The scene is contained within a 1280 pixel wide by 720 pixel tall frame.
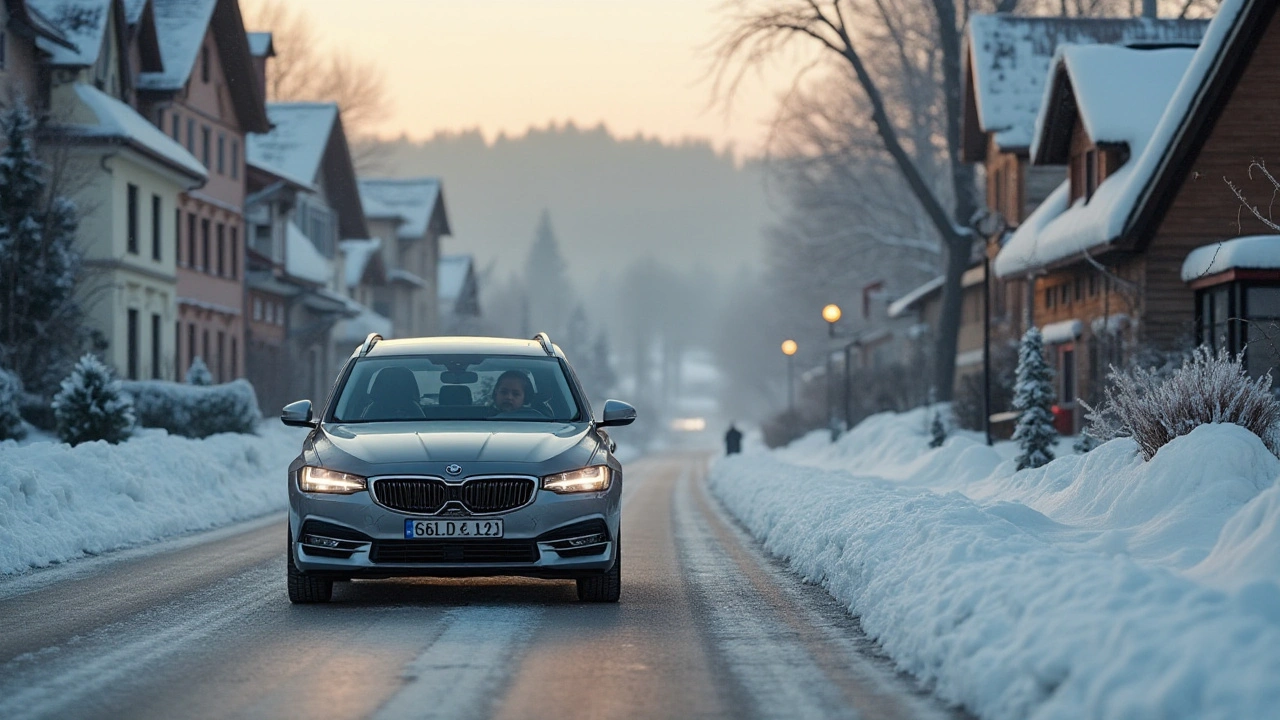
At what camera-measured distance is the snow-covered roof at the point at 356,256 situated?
71.4 metres

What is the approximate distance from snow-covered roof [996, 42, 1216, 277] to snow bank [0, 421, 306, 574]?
1440 centimetres

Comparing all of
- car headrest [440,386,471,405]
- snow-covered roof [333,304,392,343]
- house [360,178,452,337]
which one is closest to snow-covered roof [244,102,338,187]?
snow-covered roof [333,304,392,343]

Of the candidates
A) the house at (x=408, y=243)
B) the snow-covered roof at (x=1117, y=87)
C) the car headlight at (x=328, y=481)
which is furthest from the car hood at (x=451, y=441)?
the house at (x=408, y=243)

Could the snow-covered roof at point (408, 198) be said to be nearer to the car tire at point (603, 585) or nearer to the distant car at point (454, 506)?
the distant car at point (454, 506)

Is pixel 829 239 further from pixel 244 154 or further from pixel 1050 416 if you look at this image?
pixel 1050 416

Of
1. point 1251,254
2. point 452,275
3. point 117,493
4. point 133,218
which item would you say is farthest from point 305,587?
point 452,275

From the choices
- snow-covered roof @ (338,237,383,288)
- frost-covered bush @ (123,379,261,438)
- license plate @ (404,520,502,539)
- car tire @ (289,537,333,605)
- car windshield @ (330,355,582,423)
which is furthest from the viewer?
snow-covered roof @ (338,237,383,288)

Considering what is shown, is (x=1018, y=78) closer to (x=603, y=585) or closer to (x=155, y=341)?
(x=155, y=341)

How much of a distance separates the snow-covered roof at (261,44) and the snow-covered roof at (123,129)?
1172 cm

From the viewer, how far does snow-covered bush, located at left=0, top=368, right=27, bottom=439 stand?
28250 mm

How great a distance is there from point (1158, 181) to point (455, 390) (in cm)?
1989

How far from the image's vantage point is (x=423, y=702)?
7.91 m

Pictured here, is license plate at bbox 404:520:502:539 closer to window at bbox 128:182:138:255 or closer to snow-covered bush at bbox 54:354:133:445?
snow-covered bush at bbox 54:354:133:445

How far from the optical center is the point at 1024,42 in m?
45.1
